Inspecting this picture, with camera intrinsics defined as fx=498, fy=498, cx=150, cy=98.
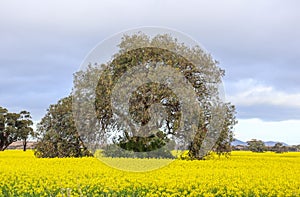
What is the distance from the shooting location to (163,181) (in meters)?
15.8

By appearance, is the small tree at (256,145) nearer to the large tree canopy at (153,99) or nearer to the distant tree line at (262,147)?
the distant tree line at (262,147)

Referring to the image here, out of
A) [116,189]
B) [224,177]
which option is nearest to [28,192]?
[116,189]

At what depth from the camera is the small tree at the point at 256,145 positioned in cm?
6956

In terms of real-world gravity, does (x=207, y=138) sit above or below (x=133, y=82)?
below

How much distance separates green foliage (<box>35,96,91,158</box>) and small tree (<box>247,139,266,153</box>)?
3788 cm

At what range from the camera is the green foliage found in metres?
37.1

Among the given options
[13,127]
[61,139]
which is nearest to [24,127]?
[13,127]

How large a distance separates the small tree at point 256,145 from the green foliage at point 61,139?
37876 mm

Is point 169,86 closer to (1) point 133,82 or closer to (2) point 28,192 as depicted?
(1) point 133,82

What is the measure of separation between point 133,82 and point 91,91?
475cm

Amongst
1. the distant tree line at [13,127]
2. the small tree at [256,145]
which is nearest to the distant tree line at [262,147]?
the small tree at [256,145]

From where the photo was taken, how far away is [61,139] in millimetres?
37500

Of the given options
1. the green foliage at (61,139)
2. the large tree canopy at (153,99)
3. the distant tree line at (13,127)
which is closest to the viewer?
the large tree canopy at (153,99)

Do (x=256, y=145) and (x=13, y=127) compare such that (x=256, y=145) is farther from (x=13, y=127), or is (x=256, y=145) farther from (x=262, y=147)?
(x=13, y=127)
